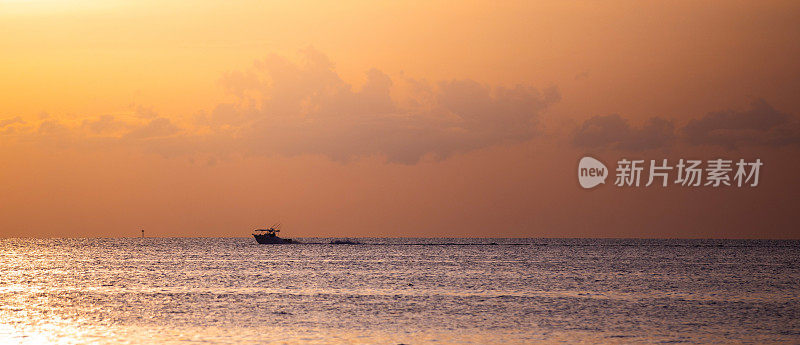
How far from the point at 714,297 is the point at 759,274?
48.7 m

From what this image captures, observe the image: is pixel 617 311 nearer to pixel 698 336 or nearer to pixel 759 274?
pixel 698 336

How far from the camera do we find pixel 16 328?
50219mm

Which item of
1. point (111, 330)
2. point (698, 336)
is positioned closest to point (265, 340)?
point (111, 330)

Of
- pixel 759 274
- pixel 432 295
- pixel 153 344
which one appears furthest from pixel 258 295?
pixel 759 274

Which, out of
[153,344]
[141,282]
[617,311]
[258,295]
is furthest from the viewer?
[141,282]

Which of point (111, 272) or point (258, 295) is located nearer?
point (258, 295)

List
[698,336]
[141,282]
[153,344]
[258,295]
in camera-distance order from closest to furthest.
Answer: [153,344]
[698,336]
[258,295]
[141,282]

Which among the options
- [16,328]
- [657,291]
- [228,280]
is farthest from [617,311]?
[228,280]

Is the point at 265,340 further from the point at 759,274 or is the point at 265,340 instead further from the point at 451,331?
the point at 759,274

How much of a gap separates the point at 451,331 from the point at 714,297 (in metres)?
37.7

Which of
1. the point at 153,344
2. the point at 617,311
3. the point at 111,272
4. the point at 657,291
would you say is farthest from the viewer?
the point at 111,272

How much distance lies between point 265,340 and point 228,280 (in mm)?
54103

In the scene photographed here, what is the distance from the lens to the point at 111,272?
121 m

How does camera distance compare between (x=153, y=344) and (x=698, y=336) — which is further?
(x=698, y=336)
